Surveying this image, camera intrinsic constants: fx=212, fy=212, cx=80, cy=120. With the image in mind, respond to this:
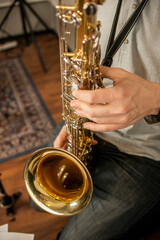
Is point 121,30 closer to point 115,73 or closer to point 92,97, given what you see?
point 115,73

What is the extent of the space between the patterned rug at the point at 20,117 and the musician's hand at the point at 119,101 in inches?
43.1

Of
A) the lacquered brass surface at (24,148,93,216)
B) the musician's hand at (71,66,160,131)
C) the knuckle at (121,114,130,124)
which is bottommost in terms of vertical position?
the lacquered brass surface at (24,148,93,216)

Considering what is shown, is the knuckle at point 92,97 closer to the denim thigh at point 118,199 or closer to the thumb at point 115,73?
the thumb at point 115,73

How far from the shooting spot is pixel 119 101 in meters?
0.52

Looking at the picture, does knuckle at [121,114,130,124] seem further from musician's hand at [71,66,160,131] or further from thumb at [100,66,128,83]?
thumb at [100,66,128,83]

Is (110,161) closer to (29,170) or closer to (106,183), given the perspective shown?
(106,183)

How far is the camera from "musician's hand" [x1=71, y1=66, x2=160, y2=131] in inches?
20.2

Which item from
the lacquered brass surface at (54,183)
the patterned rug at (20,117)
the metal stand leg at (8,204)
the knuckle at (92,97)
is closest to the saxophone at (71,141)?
the lacquered brass surface at (54,183)

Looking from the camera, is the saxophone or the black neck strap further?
the black neck strap

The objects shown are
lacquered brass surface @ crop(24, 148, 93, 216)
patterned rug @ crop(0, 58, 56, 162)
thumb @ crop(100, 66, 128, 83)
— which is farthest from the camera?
patterned rug @ crop(0, 58, 56, 162)

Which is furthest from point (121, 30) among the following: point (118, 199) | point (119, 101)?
point (118, 199)

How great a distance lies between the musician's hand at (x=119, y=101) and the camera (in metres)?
0.51

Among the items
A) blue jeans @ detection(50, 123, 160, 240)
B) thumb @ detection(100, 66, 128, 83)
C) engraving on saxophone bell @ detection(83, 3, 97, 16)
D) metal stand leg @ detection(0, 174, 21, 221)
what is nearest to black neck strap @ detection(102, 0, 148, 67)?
thumb @ detection(100, 66, 128, 83)

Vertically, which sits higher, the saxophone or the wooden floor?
the saxophone
